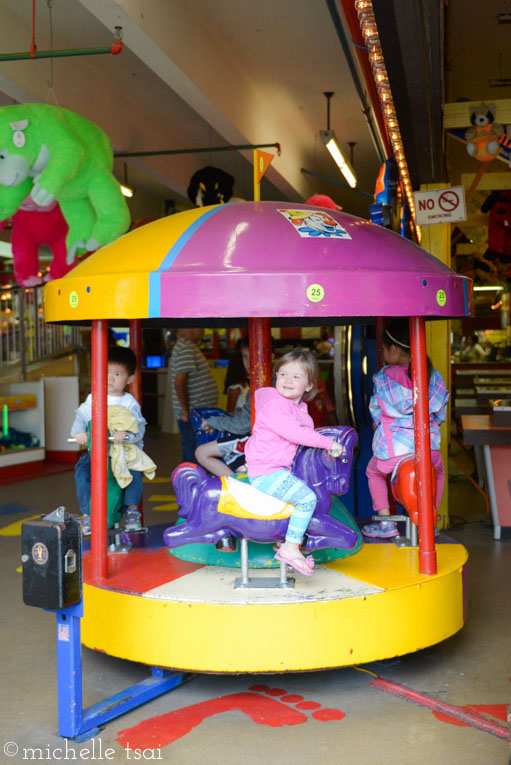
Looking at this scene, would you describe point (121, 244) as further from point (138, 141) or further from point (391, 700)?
point (138, 141)

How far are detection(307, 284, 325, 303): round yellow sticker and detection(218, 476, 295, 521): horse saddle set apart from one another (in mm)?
877

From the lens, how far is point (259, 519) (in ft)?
11.5

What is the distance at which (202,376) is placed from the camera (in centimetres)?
658

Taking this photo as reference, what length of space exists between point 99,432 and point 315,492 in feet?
3.30

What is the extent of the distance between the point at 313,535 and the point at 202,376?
3.10 meters

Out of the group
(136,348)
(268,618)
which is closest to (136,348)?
(136,348)

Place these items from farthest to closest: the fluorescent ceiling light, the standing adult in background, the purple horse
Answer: the fluorescent ceiling light, the standing adult in background, the purple horse

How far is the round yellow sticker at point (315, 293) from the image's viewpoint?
128 inches

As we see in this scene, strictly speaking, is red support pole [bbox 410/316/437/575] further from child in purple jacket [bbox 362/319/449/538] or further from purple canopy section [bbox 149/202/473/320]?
child in purple jacket [bbox 362/319/449/538]

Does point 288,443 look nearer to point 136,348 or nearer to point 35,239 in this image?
point 136,348

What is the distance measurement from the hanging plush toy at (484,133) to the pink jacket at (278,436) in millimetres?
3712

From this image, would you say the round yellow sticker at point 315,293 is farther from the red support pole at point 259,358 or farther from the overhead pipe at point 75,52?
the overhead pipe at point 75,52

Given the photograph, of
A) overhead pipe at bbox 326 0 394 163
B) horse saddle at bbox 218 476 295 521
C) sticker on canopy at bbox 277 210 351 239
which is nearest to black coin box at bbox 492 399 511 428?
overhead pipe at bbox 326 0 394 163

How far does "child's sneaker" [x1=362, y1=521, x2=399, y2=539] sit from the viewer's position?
14.5 ft
